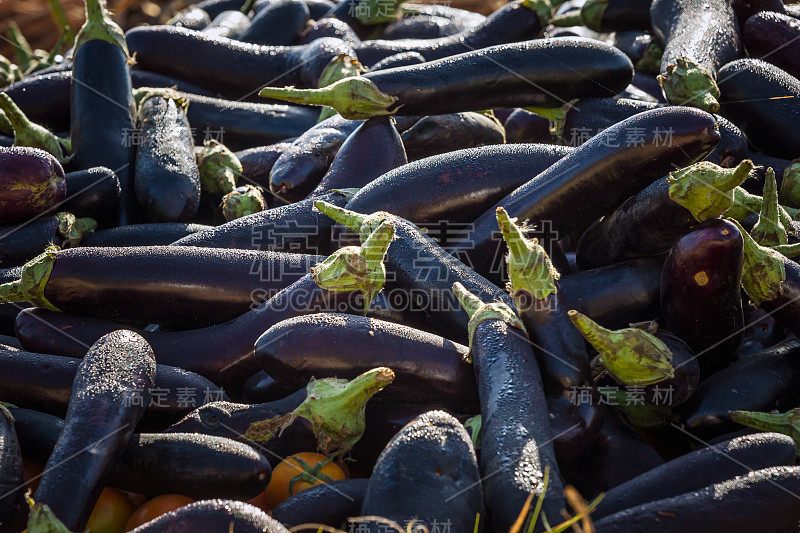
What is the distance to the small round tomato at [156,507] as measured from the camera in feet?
4.92

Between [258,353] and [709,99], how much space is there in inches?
65.8

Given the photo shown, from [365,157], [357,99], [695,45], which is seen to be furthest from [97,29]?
[695,45]

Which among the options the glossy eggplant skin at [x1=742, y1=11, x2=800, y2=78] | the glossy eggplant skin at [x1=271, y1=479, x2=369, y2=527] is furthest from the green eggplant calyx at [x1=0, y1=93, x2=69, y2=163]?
the glossy eggplant skin at [x1=742, y1=11, x2=800, y2=78]

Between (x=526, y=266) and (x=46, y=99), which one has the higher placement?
(x=526, y=266)

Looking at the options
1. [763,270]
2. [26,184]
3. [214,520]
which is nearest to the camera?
[214,520]

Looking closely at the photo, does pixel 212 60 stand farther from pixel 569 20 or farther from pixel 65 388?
pixel 65 388

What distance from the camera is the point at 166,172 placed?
2.56 meters

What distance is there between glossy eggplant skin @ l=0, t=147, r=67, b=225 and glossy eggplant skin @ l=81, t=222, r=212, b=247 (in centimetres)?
17

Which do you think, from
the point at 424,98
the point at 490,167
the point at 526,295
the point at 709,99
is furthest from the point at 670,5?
the point at 526,295

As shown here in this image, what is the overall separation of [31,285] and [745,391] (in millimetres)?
1704

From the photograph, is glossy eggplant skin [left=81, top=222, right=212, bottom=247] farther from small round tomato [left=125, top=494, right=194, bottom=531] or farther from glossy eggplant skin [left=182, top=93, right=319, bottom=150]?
small round tomato [left=125, top=494, right=194, bottom=531]

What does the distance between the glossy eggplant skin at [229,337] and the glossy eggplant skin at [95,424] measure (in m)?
0.17

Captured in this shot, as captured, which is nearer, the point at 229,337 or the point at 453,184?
the point at 229,337

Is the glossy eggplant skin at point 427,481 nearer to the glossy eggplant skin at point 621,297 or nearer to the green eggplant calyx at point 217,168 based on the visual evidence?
the glossy eggplant skin at point 621,297
